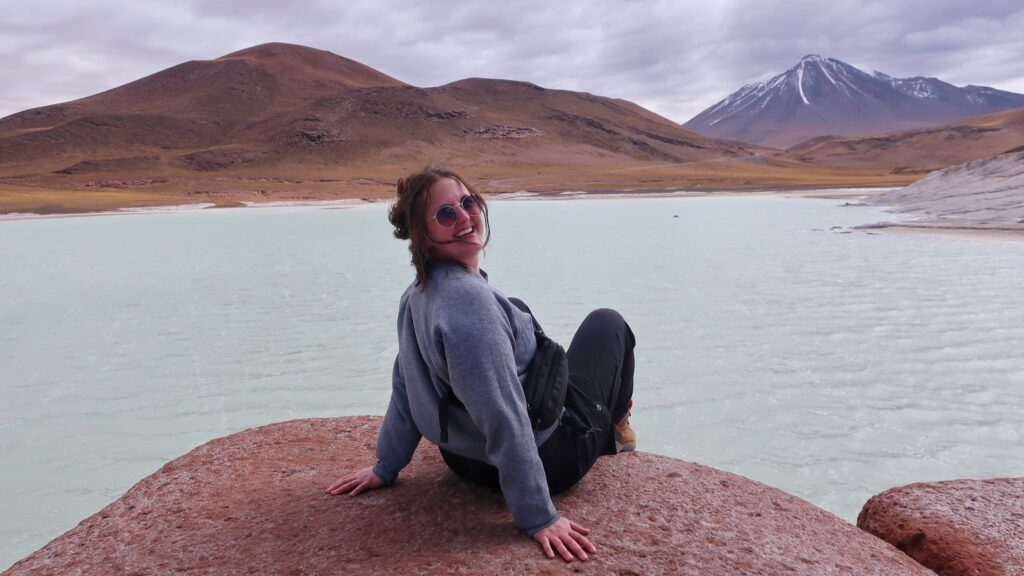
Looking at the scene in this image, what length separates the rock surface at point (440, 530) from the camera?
78.5 inches

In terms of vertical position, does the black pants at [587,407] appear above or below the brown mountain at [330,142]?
below

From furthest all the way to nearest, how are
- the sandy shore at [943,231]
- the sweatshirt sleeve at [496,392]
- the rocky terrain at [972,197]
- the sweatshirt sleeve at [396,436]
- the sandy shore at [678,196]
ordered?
1. the rocky terrain at [972,197]
2. the sandy shore at [678,196]
3. the sandy shore at [943,231]
4. the sweatshirt sleeve at [396,436]
5. the sweatshirt sleeve at [496,392]

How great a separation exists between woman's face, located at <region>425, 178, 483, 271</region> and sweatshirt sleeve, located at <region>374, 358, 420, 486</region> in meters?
0.50

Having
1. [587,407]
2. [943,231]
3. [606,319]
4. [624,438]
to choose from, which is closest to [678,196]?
[943,231]

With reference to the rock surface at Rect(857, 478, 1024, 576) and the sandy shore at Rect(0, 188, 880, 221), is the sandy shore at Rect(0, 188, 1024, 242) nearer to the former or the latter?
the sandy shore at Rect(0, 188, 880, 221)

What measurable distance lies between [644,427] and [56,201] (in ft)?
130

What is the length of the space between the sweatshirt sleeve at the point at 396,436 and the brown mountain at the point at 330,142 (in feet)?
136

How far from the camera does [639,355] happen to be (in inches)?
254

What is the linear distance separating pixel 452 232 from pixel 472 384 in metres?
0.44

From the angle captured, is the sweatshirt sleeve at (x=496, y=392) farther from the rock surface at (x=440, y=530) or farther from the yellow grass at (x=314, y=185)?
the yellow grass at (x=314, y=185)

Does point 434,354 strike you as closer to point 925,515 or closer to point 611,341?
point 611,341

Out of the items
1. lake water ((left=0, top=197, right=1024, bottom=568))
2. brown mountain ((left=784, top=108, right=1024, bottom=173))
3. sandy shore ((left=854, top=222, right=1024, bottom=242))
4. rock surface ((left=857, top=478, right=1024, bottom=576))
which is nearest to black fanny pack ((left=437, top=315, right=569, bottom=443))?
rock surface ((left=857, top=478, right=1024, bottom=576))

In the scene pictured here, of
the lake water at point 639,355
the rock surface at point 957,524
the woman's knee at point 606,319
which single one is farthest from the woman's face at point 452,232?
the lake water at point 639,355

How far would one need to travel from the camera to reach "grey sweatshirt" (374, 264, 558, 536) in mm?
1951
